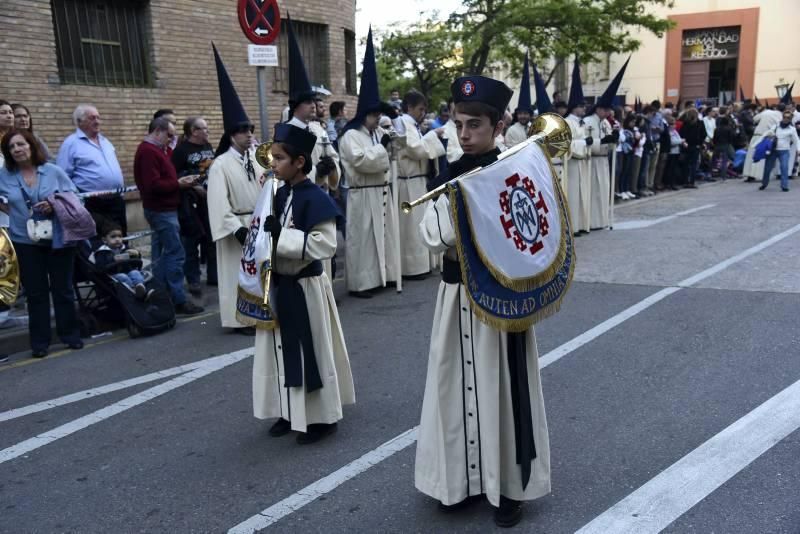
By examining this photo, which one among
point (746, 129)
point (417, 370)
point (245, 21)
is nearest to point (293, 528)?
point (417, 370)

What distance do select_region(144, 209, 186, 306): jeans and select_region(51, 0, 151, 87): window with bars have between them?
15.5 ft

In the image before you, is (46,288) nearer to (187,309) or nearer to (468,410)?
(187,309)

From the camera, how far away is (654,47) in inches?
1435

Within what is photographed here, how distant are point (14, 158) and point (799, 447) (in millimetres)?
6109

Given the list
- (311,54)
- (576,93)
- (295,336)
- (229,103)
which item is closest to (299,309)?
(295,336)

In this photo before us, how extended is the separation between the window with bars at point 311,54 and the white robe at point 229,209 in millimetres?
7816

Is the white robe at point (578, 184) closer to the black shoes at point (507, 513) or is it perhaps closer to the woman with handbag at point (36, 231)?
the woman with handbag at point (36, 231)

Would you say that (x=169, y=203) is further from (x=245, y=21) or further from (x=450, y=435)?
(x=450, y=435)

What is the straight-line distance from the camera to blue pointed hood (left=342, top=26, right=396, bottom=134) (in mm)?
7570

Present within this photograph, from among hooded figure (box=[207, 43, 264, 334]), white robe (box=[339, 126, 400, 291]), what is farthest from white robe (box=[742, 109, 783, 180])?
hooded figure (box=[207, 43, 264, 334])

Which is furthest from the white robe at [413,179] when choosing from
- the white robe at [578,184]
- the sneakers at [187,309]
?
the white robe at [578,184]

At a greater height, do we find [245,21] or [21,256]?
[245,21]

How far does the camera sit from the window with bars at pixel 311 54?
14.0 metres

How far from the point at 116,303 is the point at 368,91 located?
132 inches
